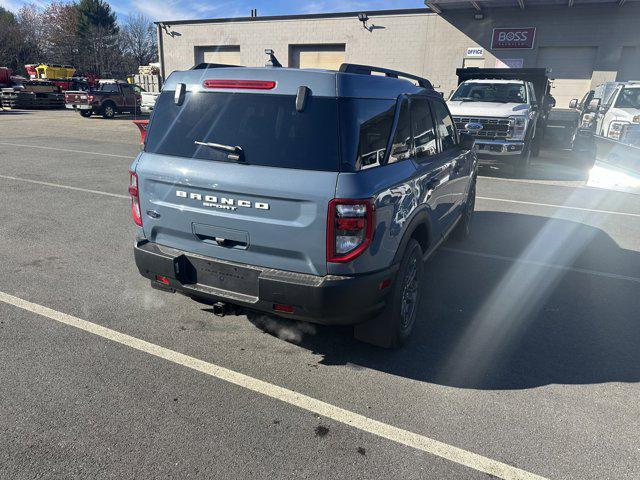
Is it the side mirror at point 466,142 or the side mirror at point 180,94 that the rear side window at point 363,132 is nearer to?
the side mirror at point 180,94

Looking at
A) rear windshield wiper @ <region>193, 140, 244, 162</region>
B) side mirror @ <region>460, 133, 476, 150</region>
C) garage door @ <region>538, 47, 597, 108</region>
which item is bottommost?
side mirror @ <region>460, 133, 476, 150</region>

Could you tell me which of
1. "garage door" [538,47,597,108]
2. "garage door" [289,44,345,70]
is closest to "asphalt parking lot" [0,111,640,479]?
"garage door" [538,47,597,108]

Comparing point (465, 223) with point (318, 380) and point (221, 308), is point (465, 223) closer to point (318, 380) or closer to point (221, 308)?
point (318, 380)

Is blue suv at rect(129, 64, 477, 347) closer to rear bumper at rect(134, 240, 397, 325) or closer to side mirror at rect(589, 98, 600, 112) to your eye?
rear bumper at rect(134, 240, 397, 325)

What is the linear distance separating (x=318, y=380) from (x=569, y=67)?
2268 centimetres

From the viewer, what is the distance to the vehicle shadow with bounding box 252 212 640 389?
3.41 m

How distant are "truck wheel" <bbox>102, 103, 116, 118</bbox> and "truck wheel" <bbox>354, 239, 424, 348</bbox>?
27.5 metres

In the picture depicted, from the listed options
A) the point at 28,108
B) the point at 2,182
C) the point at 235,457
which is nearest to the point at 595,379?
the point at 235,457

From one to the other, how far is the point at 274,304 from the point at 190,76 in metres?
1.71

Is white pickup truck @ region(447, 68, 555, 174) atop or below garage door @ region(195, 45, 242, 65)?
below

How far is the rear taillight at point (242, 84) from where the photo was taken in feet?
10.1

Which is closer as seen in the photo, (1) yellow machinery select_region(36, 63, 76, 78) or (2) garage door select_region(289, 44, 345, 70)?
(2) garage door select_region(289, 44, 345, 70)

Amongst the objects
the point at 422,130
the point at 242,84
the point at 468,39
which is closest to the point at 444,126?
the point at 422,130

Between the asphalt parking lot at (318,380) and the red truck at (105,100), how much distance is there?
23.6 meters
